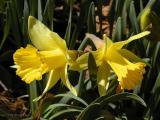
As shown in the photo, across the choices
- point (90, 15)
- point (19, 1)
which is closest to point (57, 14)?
point (19, 1)

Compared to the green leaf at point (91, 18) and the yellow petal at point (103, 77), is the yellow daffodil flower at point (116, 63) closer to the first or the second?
the yellow petal at point (103, 77)

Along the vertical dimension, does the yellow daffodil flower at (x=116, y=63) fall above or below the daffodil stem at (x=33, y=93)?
above

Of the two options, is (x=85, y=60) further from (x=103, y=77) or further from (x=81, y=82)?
(x=81, y=82)

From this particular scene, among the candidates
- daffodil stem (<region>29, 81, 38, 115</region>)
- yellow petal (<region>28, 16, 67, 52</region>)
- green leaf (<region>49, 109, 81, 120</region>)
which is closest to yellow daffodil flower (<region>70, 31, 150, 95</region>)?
yellow petal (<region>28, 16, 67, 52</region>)

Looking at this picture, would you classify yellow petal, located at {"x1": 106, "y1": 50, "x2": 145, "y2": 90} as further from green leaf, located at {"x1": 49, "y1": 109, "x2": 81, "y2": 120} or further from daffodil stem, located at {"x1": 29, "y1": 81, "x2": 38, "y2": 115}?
daffodil stem, located at {"x1": 29, "y1": 81, "x2": 38, "y2": 115}

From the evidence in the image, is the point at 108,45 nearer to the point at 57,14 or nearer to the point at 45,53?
the point at 45,53

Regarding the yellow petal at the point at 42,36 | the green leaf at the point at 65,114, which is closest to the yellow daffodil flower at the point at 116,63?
the yellow petal at the point at 42,36
